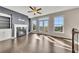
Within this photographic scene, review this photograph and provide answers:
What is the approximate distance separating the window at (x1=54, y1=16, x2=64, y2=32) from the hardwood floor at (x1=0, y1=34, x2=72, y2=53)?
0.32 metres

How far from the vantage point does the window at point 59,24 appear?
3.09m

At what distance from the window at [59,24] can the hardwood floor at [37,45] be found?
0.32 metres

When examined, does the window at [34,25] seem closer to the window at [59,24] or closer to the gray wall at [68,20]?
the gray wall at [68,20]

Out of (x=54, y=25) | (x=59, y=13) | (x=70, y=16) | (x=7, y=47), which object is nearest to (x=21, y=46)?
(x=7, y=47)

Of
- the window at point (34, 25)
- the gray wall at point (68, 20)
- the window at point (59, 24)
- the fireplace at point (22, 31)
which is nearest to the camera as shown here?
the gray wall at point (68, 20)

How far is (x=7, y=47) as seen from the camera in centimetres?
315

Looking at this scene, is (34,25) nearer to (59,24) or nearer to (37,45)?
(37,45)

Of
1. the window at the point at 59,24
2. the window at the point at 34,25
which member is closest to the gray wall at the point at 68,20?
the window at the point at 59,24

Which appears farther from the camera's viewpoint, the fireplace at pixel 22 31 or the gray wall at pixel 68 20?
the fireplace at pixel 22 31

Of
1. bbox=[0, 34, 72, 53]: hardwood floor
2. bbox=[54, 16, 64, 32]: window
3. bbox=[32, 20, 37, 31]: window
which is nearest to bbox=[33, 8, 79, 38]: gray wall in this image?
bbox=[54, 16, 64, 32]: window
